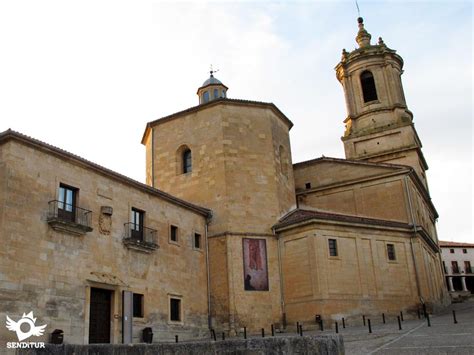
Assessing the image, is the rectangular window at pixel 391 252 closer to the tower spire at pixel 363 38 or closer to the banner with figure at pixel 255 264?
the banner with figure at pixel 255 264

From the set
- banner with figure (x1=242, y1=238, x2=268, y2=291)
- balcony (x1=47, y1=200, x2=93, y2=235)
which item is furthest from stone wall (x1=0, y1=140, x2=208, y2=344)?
banner with figure (x1=242, y1=238, x2=268, y2=291)

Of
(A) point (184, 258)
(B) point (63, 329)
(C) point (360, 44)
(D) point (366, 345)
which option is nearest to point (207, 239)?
(A) point (184, 258)

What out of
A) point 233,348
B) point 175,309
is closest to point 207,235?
point 175,309

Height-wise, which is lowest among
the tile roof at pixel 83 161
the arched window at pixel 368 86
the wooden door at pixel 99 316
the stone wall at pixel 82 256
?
the wooden door at pixel 99 316

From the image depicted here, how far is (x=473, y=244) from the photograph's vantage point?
229 ft

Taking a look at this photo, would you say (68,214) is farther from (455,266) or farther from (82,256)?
(455,266)

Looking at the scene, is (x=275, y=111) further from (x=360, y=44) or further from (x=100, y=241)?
(x=360, y=44)

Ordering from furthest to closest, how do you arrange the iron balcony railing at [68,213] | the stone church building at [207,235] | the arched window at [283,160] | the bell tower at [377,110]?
the bell tower at [377,110] < the arched window at [283,160] < the iron balcony railing at [68,213] < the stone church building at [207,235]

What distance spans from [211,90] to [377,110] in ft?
46.6

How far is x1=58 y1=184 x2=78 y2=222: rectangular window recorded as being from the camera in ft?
61.1

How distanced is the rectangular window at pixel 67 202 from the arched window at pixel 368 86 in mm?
29128

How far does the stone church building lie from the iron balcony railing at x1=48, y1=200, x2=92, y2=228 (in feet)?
0.17

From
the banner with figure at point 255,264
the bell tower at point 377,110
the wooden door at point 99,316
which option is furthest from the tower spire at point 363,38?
the wooden door at point 99,316

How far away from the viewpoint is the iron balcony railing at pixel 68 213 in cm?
1808
